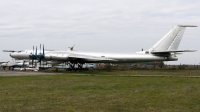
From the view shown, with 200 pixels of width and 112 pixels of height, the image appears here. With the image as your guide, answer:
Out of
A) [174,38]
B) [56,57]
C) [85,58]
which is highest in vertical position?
[174,38]

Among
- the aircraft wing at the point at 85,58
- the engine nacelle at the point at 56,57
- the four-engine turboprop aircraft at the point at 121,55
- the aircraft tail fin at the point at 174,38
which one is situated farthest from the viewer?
the aircraft tail fin at the point at 174,38

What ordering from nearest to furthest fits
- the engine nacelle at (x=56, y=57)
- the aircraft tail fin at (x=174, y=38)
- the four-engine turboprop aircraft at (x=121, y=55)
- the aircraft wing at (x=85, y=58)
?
the engine nacelle at (x=56, y=57)
the four-engine turboprop aircraft at (x=121, y=55)
the aircraft wing at (x=85, y=58)
the aircraft tail fin at (x=174, y=38)

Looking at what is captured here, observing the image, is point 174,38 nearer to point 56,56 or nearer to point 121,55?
point 121,55

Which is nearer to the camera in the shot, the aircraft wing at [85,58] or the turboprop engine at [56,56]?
the turboprop engine at [56,56]

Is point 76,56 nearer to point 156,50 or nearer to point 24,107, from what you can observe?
point 156,50

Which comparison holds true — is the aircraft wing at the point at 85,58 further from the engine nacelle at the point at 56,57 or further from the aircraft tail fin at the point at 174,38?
the aircraft tail fin at the point at 174,38

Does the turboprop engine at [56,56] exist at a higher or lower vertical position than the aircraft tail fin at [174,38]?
lower

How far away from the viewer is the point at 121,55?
40094 mm

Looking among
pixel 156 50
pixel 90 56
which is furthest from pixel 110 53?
pixel 156 50

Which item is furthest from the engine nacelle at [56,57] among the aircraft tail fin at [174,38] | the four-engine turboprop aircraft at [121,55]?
the aircraft tail fin at [174,38]

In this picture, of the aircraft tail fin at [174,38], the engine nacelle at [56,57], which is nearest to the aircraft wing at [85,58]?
the engine nacelle at [56,57]

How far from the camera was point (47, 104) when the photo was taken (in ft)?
29.5

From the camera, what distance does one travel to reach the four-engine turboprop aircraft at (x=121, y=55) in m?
36.3

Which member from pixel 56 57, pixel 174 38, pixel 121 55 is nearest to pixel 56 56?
pixel 56 57
